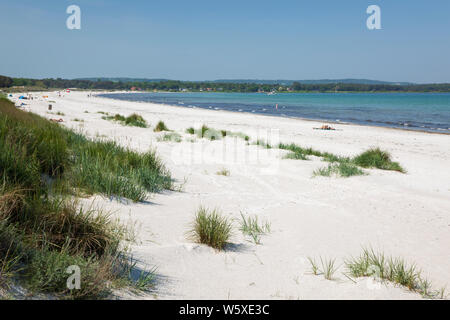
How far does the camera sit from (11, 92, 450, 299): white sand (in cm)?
307

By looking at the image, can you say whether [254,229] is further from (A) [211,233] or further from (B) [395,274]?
(B) [395,274]

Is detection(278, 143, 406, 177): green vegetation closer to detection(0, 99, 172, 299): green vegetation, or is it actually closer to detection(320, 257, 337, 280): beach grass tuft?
detection(320, 257, 337, 280): beach grass tuft

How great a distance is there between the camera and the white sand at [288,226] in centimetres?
307

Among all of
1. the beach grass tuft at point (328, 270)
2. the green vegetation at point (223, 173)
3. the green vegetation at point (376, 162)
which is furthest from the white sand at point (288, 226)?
the green vegetation at point (376, 162)

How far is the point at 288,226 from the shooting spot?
4828 mm

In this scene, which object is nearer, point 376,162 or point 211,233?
point 211,233

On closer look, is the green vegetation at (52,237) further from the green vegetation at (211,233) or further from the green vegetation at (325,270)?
the green vegetation at (325,270)

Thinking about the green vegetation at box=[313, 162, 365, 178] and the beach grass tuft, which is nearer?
the beach grass tuft

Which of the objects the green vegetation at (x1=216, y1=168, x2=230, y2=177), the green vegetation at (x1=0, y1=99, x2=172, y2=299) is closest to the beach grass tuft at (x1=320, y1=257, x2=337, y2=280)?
the green vegetation at (x1=0, y1=99, x2=172, y2=299)

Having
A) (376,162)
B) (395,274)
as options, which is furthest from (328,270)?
(376,162)

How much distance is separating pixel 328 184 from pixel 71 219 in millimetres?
5843

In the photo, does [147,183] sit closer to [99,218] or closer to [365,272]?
[99,218]
